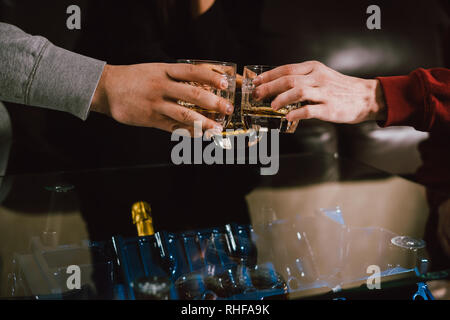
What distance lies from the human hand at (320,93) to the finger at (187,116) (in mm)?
78

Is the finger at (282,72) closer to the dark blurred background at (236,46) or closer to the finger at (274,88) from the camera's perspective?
the finger at (274,88)

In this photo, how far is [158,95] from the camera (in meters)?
0.68

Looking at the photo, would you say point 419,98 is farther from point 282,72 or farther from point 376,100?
point 282,72

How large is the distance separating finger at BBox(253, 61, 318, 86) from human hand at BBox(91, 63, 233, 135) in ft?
0.19

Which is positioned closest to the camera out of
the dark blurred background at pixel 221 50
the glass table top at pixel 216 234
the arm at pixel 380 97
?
the glass table top at pixel 216 234

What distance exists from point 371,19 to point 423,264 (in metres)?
1.21

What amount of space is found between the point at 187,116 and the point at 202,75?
71 mm

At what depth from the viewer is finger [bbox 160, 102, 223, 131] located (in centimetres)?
64

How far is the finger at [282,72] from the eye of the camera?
0.65 metres

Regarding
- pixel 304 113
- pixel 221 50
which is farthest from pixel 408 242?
pixel 221 50

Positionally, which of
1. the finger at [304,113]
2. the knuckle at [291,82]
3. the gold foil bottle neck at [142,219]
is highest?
the knuckle at [291,82]

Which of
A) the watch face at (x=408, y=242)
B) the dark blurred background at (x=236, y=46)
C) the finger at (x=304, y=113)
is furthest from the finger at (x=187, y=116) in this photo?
Result: the dark blurred background at (x=236, y=46)

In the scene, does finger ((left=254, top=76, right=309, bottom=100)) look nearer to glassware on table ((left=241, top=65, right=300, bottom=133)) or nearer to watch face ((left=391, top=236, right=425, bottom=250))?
glassware on table ((left=241, top=65, right=300, bottom=133))
